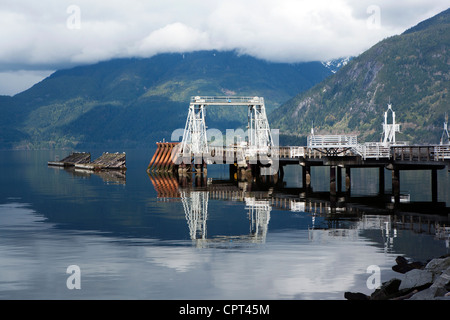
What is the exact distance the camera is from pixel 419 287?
22812 millimetres

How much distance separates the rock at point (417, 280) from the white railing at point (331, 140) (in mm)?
36137

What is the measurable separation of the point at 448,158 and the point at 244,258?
2433 cm

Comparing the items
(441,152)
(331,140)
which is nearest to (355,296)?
(441,152)

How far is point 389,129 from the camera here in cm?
6975

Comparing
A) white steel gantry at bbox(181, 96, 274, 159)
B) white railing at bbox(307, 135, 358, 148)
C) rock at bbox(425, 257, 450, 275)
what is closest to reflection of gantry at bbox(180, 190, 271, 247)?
white railing at bbox(307, 135, 358, 148)

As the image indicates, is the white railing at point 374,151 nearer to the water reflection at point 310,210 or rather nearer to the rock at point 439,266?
the water reflection at point 310,210

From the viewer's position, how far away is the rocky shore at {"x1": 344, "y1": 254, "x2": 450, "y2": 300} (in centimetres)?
2142

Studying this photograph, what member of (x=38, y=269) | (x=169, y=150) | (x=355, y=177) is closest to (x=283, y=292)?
(x=38, y=269)

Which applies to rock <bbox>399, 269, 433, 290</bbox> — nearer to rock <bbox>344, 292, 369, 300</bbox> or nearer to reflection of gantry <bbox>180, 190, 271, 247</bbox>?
rock <bbox>344, 292, 369, 300</bbox>

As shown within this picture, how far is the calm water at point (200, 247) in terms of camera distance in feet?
85.6

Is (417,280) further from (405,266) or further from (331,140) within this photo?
(331,140)

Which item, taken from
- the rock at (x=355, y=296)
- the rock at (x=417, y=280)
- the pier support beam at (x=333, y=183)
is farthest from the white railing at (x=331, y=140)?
the rock at (x=355, y=296)

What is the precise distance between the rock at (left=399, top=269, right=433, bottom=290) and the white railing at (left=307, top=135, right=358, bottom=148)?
119ft
